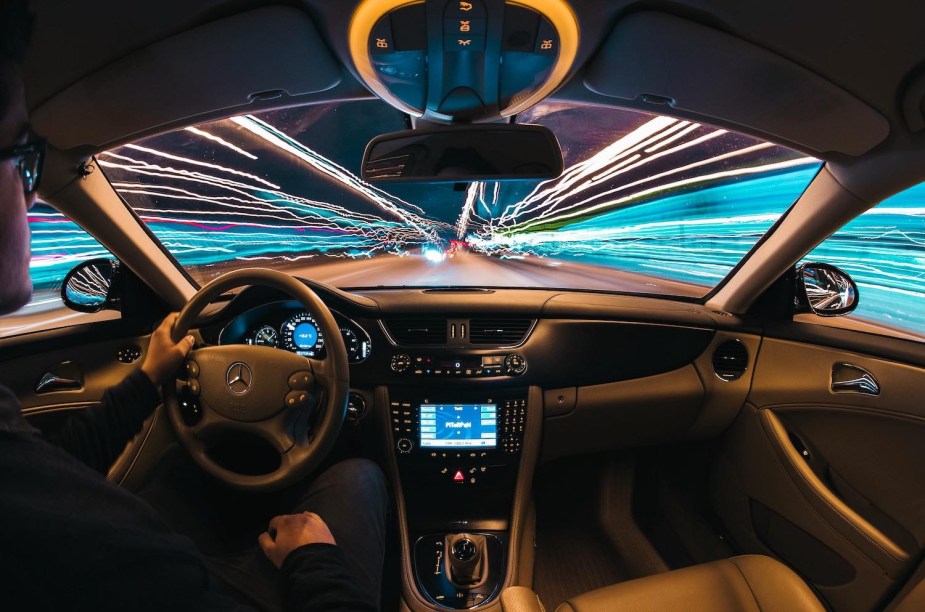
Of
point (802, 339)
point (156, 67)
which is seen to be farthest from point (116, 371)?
point (802, 339)

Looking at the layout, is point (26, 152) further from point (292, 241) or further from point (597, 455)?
point (292, 241)

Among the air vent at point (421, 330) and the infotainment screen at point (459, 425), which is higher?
the air vent at point (421, 330)

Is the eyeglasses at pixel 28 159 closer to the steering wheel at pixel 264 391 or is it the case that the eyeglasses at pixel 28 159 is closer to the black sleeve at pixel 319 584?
the steering wheel at pixel 264 391

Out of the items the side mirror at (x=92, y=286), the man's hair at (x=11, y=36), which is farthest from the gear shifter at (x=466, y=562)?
the man's hair at (x=11, y=36)

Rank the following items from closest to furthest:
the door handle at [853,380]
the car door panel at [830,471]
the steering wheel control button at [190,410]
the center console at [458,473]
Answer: the steering wheel control button at [190,410] < the car door panel at [830,471] < the door handle at [853,380] < the center console at [458,473]

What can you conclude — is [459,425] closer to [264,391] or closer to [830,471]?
[264,391]

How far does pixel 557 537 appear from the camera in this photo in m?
3.29

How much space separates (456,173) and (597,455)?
2.36 m

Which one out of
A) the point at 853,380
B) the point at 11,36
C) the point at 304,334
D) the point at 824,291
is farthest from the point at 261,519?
the point at 824,291

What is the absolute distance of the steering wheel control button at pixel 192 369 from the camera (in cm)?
198

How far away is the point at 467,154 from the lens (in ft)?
6.39

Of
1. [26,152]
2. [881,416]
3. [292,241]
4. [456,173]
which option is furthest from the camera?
[292,241]

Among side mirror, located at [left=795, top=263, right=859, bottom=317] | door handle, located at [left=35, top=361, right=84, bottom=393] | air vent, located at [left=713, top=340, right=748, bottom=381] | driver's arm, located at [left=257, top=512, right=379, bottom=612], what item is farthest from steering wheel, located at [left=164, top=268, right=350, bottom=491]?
side mirror, located at [left=795, top=263, right=859, bottom=317]

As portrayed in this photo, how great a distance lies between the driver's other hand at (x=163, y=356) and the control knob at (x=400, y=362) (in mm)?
1083
